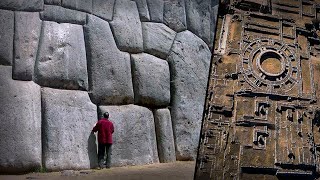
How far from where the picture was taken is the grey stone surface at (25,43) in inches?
198

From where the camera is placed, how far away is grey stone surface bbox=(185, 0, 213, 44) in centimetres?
659

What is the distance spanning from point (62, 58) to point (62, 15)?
0.56 m

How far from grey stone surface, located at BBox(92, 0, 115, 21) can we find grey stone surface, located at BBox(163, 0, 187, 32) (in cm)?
85

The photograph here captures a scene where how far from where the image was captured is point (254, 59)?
3.48m

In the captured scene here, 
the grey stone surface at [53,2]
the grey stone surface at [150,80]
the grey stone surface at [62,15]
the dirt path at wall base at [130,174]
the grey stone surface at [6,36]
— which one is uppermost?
the grey stone surface at [53,2]

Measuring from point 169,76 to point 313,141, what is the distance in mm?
2916

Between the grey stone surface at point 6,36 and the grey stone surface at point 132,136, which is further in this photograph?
the grey stone surface at point 132,136

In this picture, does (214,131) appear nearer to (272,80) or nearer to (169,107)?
(272,80)

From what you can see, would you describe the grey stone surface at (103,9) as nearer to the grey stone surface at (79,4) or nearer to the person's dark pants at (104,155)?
the grey stone surface at (79,4)

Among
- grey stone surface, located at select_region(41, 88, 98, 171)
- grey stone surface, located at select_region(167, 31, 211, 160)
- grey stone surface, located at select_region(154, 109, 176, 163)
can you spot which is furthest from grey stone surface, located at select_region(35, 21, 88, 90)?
grey stone surface, located at select_region(167, 31, 211, 160)

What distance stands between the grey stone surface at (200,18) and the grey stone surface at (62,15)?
66.6 inches

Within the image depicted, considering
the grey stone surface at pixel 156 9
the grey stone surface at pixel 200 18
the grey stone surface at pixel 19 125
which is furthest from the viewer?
the grey stone surface at pixel 200 18

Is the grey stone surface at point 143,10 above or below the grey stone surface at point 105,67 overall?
above

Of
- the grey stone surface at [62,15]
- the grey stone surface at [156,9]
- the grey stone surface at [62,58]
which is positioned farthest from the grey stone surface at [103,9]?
the grey stone surface at [156,9]
